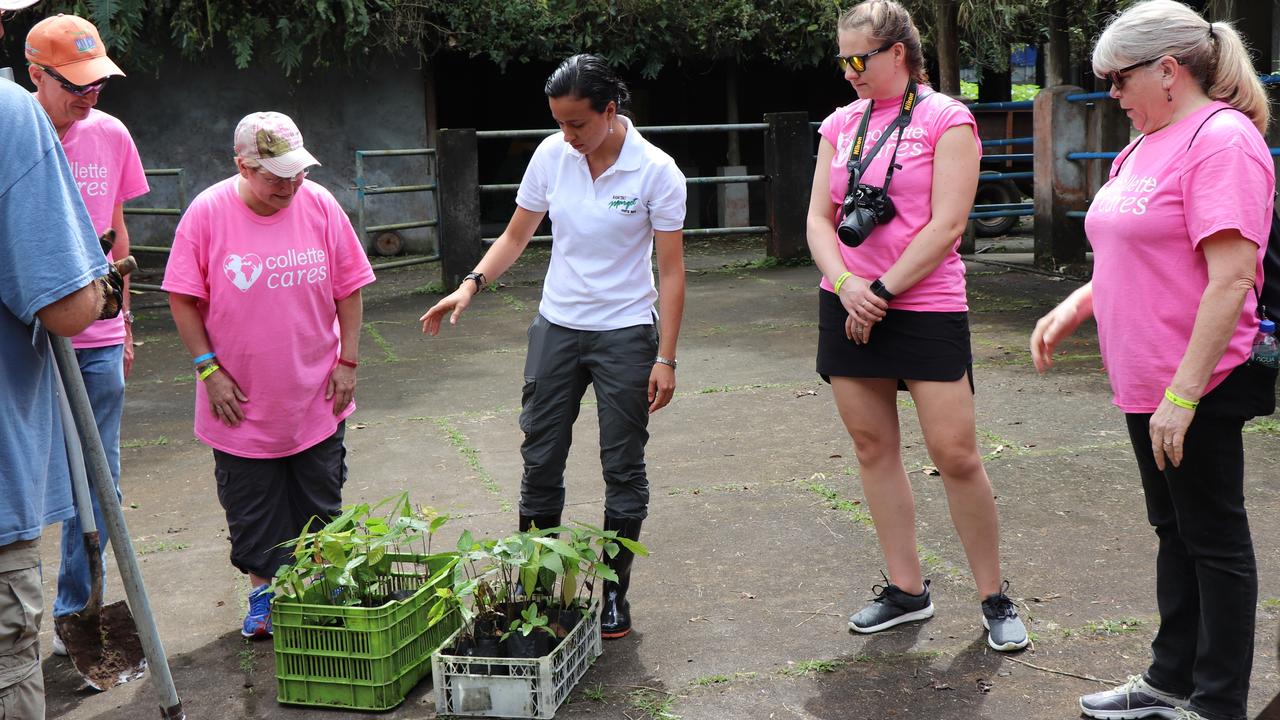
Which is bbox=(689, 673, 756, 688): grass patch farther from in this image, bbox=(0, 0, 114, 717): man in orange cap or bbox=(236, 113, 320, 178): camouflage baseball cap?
bbox=(236, 113, 320, 178): camouflage baseball cap

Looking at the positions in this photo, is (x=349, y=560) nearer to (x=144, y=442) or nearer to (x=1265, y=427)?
(x=144, y=442)

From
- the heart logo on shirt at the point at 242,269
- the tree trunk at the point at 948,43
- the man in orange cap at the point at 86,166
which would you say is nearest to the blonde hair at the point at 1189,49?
the heart logo on shirt at the point at 242,269

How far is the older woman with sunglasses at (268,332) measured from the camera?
374 cm

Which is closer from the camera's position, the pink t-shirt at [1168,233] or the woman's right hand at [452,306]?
the pink t-shirt at [1168,233]

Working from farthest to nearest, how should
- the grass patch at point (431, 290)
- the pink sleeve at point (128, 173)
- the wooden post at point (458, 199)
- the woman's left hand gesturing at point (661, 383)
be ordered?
the grass patch at point (431, 290) → the wooden post at point (458, 199) → the pink sleeve at point (128, 173) → the woman's left hand gesturing at point (661, 383)

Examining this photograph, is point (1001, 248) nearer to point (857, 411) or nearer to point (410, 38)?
point (410, 38)

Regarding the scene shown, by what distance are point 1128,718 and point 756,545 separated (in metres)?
1.64

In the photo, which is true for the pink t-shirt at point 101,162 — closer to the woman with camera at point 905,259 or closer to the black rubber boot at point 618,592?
the black rubber boot at point 618,592

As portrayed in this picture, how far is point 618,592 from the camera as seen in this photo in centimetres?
384

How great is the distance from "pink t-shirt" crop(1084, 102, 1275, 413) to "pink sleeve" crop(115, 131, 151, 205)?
2.98 meters

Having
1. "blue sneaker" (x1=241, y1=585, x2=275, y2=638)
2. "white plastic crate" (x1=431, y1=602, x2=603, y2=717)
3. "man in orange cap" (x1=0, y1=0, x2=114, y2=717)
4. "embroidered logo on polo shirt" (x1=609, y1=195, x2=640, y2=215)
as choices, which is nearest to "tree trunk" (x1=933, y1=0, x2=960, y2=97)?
"embroidered logo on polo shirt" (x1=609, y1=195, x2=640, y2=215)

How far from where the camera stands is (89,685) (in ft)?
11.9

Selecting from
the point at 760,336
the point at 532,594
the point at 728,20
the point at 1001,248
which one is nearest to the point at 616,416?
the point at 532,594

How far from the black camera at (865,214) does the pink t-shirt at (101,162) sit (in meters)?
2.22
